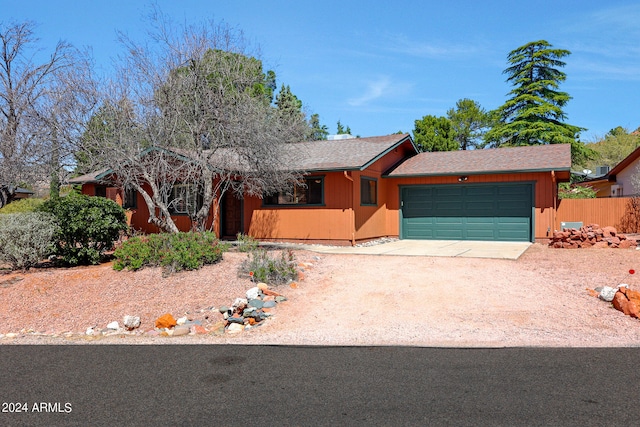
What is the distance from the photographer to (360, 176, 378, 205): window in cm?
1681

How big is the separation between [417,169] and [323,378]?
1473cm

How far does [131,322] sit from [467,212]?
1334 cm

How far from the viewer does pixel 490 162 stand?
1797 centimetres

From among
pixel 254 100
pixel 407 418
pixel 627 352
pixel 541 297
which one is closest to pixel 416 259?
pixel 541 297

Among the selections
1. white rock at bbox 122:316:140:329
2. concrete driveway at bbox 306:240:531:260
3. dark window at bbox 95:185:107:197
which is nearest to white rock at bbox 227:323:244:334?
white rock at bbox 122:316:140:329

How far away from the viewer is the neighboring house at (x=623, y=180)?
21.7 m

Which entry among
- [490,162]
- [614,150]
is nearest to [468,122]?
[614,150]

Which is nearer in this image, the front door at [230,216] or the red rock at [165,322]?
the red rock at [165,322]

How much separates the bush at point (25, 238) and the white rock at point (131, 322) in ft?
14.7

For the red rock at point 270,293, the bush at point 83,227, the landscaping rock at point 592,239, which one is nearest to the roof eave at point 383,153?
the landscaping rock at point 592,239

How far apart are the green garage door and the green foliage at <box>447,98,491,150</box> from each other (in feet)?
80.1

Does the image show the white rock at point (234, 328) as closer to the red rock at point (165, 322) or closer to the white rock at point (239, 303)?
the white rock at point (239, 303)

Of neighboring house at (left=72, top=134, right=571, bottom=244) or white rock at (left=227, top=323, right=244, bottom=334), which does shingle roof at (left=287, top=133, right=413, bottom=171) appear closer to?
neighboring house at (left=72, top=134, right=571, bottom=244)

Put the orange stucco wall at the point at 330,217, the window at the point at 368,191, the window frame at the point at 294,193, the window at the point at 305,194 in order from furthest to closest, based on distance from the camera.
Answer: the window at the point at 368,191 < the window at the point at 305,194 < the window frame at the point at 294,193 < the orange stucco wall at the point at 330,217
